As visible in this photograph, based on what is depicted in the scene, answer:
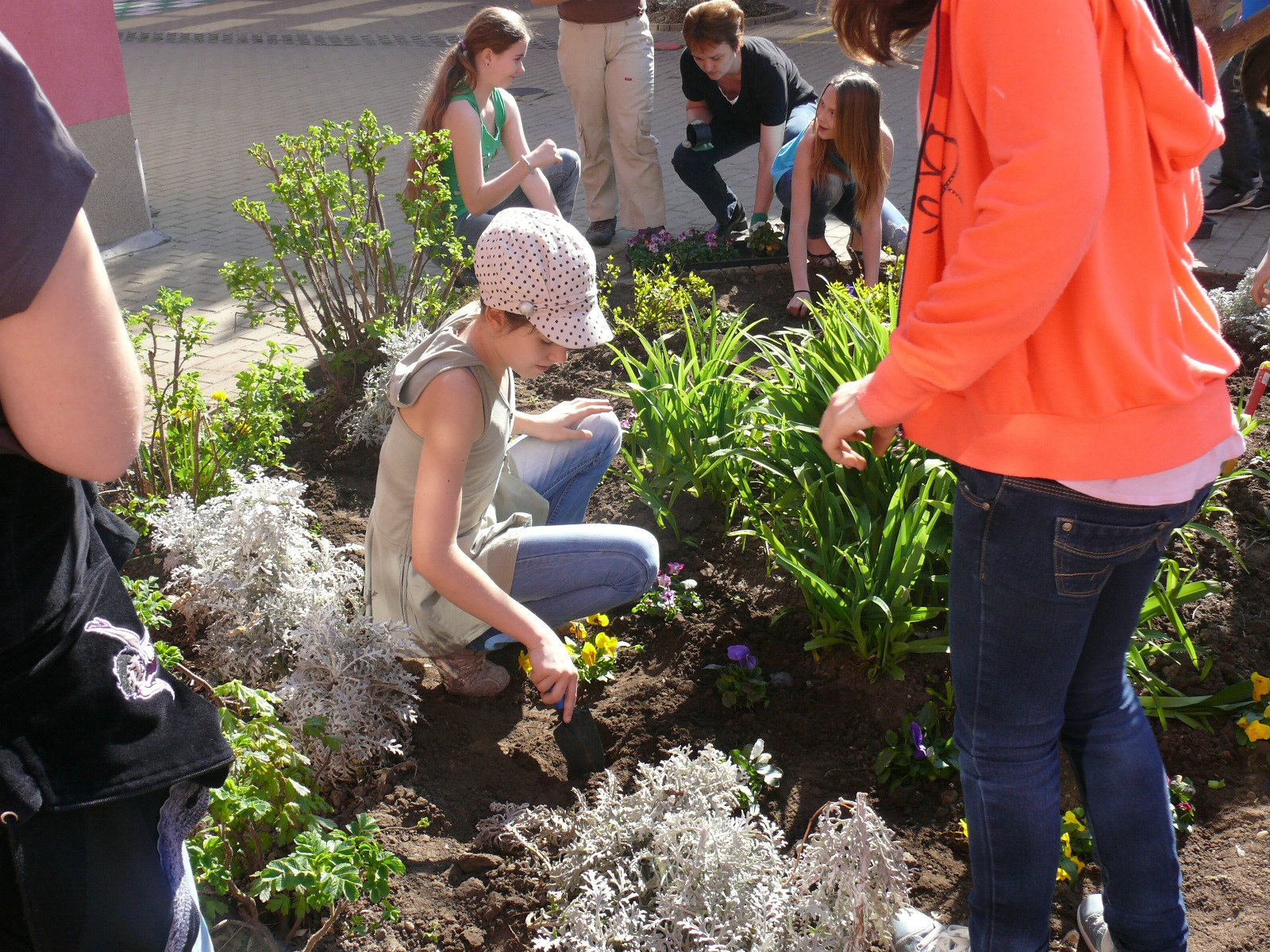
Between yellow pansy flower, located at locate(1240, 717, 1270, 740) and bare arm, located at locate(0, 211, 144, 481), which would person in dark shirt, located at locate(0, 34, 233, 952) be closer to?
bare arm, located at locate(0, 211, 144, 481)

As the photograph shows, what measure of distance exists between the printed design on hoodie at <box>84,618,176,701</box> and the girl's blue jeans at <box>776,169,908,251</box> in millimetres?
4077

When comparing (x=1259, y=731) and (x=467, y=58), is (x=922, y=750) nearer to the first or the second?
(x=1259, y=731)

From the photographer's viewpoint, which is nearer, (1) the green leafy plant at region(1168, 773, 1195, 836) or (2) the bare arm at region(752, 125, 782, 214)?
(1) the green leafy plant at region(1168, 773, 1195, 836)

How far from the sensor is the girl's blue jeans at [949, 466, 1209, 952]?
1.40 metres

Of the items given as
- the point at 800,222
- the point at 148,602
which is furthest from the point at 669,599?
the point at 800,222

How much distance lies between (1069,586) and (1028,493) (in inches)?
5.5

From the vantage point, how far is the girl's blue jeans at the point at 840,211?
16.3ft

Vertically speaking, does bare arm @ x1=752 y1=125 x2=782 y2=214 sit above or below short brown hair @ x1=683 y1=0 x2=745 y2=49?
below

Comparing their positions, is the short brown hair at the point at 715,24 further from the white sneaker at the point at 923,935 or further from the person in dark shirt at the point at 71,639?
the person in dark shirt at the point at 71,639

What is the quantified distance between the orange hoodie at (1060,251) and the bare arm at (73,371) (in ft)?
2.92

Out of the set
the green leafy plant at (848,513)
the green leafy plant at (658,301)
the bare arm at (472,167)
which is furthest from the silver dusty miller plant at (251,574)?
the bare arm at (472,167)

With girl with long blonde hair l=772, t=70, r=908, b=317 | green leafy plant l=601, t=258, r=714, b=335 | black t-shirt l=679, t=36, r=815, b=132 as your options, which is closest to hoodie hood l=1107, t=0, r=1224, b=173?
green leafy plant l=601, t=258, r=714, b=335

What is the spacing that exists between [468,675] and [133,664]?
1.41m

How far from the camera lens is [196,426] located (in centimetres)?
304
